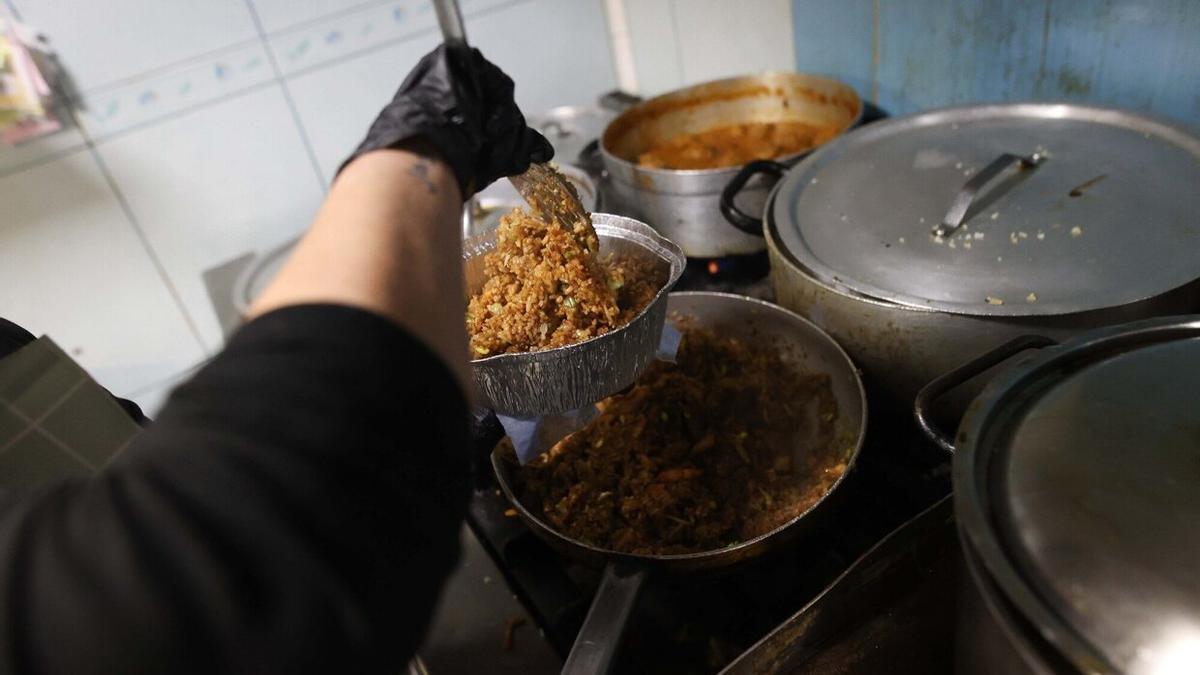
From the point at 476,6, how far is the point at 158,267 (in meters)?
1.17

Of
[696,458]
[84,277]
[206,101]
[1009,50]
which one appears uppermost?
[206,101]

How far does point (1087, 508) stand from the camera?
Result: 48cm

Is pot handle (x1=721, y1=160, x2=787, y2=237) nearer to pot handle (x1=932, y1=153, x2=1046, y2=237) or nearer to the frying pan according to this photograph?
the frying pan

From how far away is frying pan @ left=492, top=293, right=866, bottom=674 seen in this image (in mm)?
738

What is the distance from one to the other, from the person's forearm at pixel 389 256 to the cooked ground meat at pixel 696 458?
51cm

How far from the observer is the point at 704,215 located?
4.26 feet

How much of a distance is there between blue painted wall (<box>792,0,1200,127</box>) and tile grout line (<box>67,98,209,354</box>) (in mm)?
1729

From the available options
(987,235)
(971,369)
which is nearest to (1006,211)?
(987,235)

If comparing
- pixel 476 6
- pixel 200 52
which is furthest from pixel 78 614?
pixel 476 6

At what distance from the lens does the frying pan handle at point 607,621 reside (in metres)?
0.71

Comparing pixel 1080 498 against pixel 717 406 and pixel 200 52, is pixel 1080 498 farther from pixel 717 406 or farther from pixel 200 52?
pixel 200 52

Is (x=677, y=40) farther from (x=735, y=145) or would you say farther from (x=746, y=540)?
(x=746, y=540)

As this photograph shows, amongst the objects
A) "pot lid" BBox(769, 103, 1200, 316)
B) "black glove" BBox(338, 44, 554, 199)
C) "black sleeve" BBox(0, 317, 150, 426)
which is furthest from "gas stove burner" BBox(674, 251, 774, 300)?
"black sleeve" BBox(0, 317, 150, 426)

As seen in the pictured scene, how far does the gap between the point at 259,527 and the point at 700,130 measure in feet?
5.13
